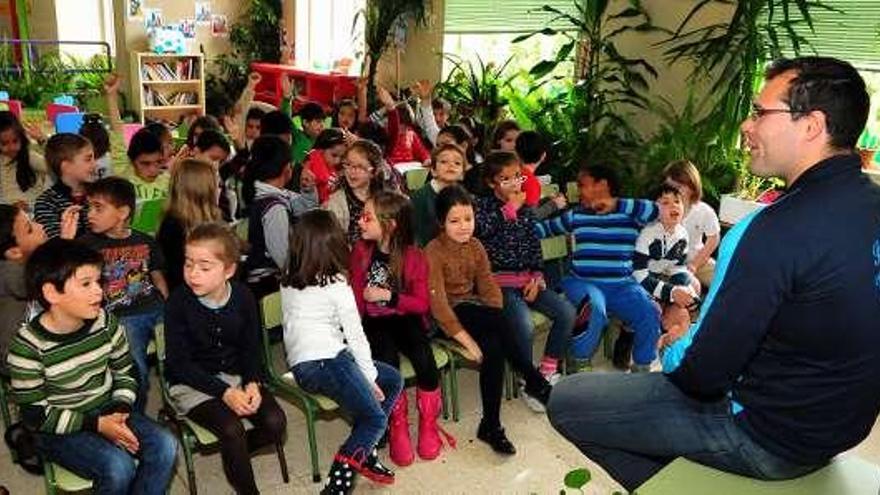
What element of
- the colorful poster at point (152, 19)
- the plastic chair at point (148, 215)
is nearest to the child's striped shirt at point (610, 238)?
the plastic chair at point (148, 215)

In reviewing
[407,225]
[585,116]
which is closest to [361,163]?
[407,225]

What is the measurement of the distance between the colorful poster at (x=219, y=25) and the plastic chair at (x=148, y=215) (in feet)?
23.8

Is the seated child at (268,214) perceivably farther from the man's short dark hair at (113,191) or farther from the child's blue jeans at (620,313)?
the child's blue jeans at (620,313)

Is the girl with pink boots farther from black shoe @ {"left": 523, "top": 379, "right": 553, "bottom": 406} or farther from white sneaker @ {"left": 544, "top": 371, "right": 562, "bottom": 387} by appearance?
white sneaker @ {"left": 544, "top": 371, "right": 562, "bottom": 387}

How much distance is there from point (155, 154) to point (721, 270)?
3.16m

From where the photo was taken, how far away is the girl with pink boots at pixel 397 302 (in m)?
2.77

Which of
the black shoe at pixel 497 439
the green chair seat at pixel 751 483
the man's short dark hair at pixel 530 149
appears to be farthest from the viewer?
the man's short dark hair at pixel 530 149

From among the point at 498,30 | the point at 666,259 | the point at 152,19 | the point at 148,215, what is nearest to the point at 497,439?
the point at 666,259

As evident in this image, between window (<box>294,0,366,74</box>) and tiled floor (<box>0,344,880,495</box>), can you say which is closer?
tiled floor (<box>0,344,880,495</box>)

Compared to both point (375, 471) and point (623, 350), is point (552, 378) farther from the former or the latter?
point (375, 471)

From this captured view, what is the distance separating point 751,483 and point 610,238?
73.1 inches

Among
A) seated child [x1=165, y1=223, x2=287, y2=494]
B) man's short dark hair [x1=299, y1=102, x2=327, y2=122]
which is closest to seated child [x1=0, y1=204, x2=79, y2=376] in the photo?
seated child [x1=165, y1=223, x2=287, y2=494]

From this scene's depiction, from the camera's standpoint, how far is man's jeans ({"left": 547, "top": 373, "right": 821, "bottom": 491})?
1.66 m

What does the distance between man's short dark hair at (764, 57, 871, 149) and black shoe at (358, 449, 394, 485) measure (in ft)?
5.94
